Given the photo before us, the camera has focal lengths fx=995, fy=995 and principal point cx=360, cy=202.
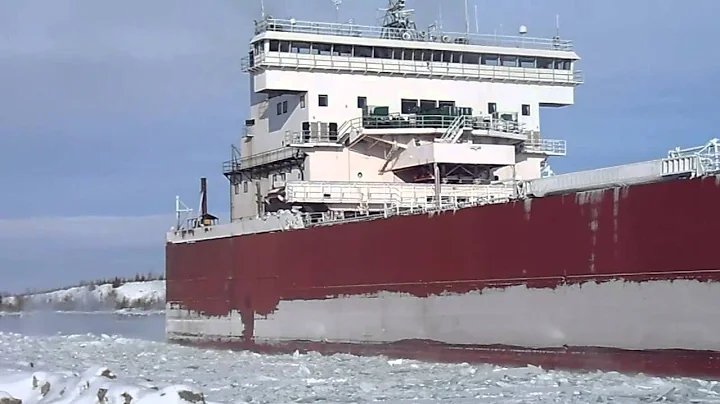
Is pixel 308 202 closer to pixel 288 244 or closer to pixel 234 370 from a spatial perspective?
pixel 288 244

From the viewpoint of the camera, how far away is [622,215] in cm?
1472

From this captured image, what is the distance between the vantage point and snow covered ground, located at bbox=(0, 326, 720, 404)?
39.6ft

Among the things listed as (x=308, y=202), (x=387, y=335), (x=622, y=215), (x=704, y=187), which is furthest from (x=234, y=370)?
(x=704, y=187)

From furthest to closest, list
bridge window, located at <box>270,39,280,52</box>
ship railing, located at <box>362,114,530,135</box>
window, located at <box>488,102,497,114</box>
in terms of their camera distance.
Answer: window, located at <box>488,102,497,114</box> < bridge window, located at <box>270,39,280,52</box> < ship railing, located at <box>362,114,530,135</box>

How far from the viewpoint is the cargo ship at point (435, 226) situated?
556 inches

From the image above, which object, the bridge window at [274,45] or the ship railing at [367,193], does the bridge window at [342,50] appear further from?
the ship railing at [367,193]

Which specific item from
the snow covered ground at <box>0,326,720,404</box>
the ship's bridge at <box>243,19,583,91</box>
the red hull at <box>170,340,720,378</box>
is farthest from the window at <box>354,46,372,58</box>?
the snow covered ground at <box>0,326,720,404</box>

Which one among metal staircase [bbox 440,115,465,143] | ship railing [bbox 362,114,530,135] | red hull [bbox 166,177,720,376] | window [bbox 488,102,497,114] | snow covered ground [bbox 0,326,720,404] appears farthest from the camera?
window [bbox 488,102,497,114]

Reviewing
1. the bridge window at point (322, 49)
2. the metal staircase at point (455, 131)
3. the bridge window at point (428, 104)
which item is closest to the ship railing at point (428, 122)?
the metal staircase at point (455, 131)

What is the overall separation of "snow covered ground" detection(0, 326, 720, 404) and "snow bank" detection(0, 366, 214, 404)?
22 millimetres

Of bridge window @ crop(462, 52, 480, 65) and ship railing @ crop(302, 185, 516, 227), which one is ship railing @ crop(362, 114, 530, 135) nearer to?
ship railing @ crop(302, 185, 516, 227)

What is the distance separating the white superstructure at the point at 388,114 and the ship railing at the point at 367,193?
0.03m

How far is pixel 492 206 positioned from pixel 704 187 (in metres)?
4.22

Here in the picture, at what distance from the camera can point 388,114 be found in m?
23.3
